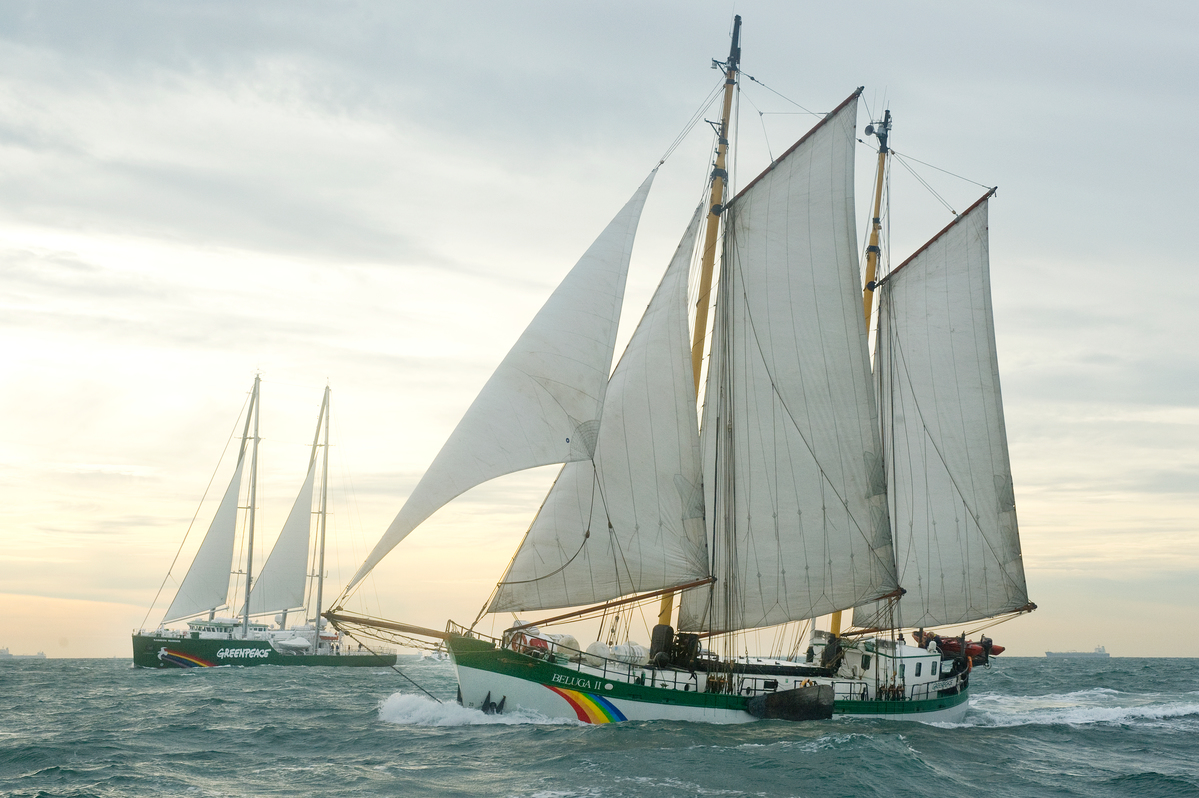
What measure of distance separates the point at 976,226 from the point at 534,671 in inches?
1181

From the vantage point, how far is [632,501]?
31547mm

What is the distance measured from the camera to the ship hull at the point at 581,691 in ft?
98.0

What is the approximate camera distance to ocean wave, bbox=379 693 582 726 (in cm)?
2991

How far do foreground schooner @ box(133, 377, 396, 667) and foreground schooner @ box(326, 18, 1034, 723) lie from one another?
170 feet

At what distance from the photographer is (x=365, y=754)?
88.0 feet

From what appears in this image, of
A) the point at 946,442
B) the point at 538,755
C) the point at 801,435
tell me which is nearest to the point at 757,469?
the point at 801,435

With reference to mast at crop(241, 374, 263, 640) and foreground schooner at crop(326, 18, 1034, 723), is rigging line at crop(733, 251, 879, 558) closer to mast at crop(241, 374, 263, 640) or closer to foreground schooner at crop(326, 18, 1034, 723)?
foreground schooner at crop(326, 18, 1034, 723)

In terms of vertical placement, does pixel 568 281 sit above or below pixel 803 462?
above

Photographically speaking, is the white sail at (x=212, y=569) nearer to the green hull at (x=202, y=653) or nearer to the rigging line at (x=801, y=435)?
the green hull at (x=202, y=653)

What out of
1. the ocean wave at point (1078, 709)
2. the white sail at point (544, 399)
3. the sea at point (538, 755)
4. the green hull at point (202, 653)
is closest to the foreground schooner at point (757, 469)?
the white sail at point (544, 399)

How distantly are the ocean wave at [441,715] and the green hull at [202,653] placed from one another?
131ft

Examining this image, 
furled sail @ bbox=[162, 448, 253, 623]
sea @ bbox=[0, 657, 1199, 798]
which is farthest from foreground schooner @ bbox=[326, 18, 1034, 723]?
furled sail @ bbox=[162, 448, 253, 623]

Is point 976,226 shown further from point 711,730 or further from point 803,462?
point 711,730

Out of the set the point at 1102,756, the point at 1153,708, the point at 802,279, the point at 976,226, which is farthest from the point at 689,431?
the point at 1153,708
